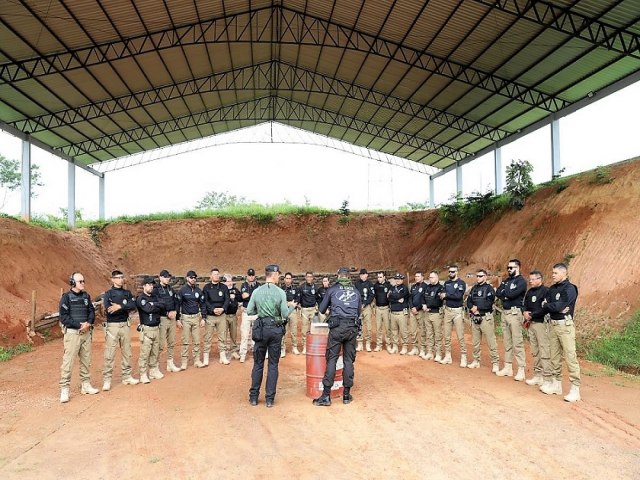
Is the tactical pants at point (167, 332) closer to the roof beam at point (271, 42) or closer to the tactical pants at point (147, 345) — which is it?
the tactical pants at point (147, 345)

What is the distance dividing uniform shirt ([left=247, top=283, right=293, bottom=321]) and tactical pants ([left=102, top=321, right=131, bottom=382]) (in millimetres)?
2533

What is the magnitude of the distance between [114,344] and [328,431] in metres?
4.21

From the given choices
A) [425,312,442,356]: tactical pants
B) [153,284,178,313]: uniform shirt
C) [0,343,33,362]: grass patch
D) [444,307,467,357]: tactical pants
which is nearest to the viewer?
[153,284,178,313]: uniform shirt

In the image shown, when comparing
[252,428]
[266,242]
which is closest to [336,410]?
[252,428]

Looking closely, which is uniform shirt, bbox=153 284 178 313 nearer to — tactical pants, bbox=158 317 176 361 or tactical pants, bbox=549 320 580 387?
tactical pants, bbox=158 317 176 361

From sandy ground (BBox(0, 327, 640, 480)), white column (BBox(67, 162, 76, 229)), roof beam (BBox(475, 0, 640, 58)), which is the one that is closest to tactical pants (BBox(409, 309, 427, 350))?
sandy ground (BBox(0, 327, 640, 480))

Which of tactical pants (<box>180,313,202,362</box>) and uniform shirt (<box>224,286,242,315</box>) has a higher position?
uniform shirt (<box>224,286,242,315</box>)

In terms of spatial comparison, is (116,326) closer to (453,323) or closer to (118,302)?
(118,302)

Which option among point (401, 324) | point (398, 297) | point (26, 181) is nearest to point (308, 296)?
point (398, 297)

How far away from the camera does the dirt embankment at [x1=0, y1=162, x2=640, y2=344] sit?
37.4 feet

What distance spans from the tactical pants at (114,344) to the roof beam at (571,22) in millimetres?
12376

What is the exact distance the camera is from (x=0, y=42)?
43.1 feet

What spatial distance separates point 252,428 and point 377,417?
5.28ft

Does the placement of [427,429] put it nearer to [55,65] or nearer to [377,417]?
[377,417]
